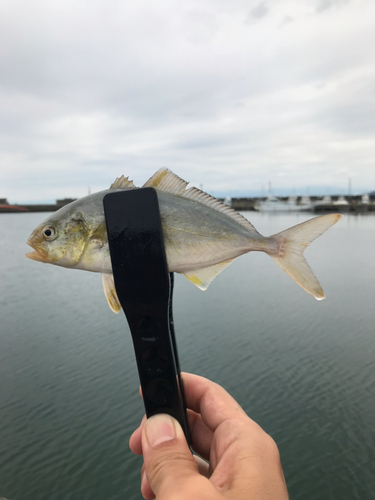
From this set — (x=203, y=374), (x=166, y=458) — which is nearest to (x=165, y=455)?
(x=166, y=458)

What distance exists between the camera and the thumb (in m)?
1.59

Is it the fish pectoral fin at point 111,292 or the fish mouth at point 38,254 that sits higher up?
the fish mouth at point 38,254

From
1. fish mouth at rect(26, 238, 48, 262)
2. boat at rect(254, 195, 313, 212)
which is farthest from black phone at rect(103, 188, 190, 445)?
boat at rect(254, 195, 313, 212)

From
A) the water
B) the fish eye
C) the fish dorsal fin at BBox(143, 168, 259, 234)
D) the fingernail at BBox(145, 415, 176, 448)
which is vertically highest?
the fish dorsal fin at BBox(143, 168, 259, 234)

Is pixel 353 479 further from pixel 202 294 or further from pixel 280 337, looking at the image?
pixel 202 294

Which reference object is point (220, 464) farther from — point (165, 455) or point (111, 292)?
point (111, 292)

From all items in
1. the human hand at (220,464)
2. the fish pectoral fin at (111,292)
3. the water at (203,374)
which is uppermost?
the fish pectoral fin at (111,292)

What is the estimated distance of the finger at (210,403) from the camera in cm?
209

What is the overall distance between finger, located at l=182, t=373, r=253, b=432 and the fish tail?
39.3 inches

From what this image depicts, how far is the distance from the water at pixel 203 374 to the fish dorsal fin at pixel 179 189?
25.9 feet

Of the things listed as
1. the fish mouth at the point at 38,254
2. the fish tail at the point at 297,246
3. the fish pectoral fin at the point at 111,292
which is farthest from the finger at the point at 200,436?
the fish mouth at the point at 38,254

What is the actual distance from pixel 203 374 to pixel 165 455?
9393mm

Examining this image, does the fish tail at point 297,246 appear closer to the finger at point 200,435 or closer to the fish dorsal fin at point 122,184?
the fish dorsal fin at point 122,184

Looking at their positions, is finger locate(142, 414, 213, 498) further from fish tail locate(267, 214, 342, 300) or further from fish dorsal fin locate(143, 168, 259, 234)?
fish dorsal fin locate(143, 168, 259, 234)
